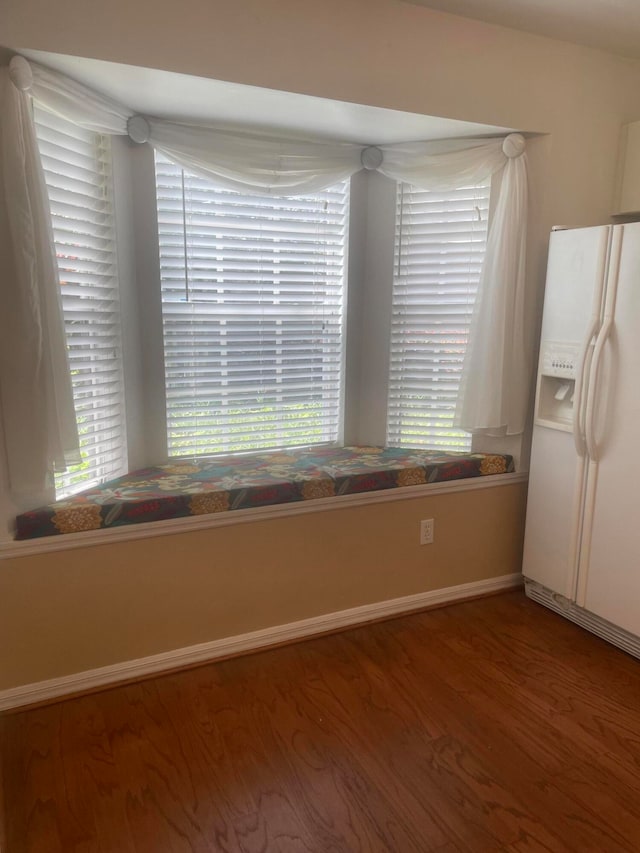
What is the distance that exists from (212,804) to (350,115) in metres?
2.46

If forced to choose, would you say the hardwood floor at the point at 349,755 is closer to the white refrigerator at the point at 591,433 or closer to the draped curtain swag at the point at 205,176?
the white refrigerator at the point at 591,433

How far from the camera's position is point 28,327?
182cm

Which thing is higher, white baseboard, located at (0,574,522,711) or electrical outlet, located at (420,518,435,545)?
electrical outlet, located at (420,518,435,545)

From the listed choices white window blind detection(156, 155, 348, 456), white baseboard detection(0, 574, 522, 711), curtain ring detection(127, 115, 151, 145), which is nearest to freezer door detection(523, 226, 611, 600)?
white baseboard detection(0, 574, 522, 711)

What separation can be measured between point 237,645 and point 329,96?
85.4 inches

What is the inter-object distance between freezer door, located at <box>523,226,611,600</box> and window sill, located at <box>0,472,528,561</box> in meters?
0.24

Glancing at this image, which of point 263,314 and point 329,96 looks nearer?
point 329,96

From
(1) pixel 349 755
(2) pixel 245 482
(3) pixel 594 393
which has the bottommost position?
(1) pixel 349 755

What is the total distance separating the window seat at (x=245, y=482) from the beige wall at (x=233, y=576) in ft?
0.33

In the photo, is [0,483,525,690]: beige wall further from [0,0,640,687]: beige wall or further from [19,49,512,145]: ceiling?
[19,49,512,145]: ceiling

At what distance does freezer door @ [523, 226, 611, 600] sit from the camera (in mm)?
2301

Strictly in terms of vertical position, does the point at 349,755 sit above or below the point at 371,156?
below

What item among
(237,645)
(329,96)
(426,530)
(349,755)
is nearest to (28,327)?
(329,96)

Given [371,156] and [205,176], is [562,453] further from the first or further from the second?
[205,176]
